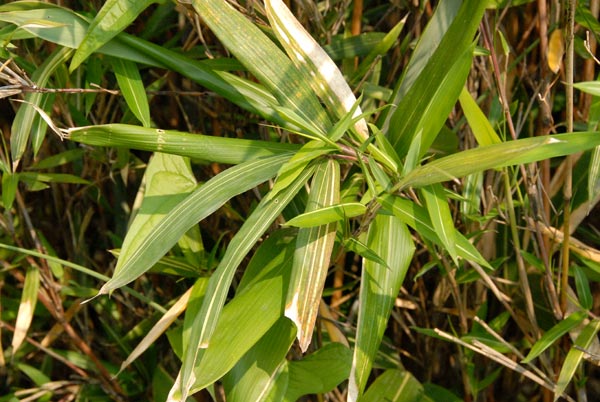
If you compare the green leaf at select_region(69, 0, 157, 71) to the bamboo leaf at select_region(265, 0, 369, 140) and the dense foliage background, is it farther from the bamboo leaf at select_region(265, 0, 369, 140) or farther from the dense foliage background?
the bamboo leaf at select_region(265, 0, 369, 140)

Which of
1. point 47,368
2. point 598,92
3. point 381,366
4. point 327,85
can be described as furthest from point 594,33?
point 47,368

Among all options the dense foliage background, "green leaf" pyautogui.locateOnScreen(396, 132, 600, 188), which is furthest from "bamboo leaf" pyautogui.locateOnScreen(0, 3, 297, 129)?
"green leaf" pyautogui.locateOnScreen(396, 132, 600, 188)

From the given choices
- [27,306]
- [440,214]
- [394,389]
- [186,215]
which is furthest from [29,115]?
[394,389]

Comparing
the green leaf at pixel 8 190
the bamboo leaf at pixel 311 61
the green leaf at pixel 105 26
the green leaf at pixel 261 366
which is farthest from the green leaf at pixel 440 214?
the green leaf at pixel 8 190

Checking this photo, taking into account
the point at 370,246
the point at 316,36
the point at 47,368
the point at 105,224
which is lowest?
the point at 47,368

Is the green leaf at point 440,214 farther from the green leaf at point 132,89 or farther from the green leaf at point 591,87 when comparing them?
the green leaf at point 132,89

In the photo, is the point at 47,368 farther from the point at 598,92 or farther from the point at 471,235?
the point at 598,92

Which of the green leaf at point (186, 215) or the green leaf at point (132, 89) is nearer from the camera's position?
the green leaf at point (186, 215)
